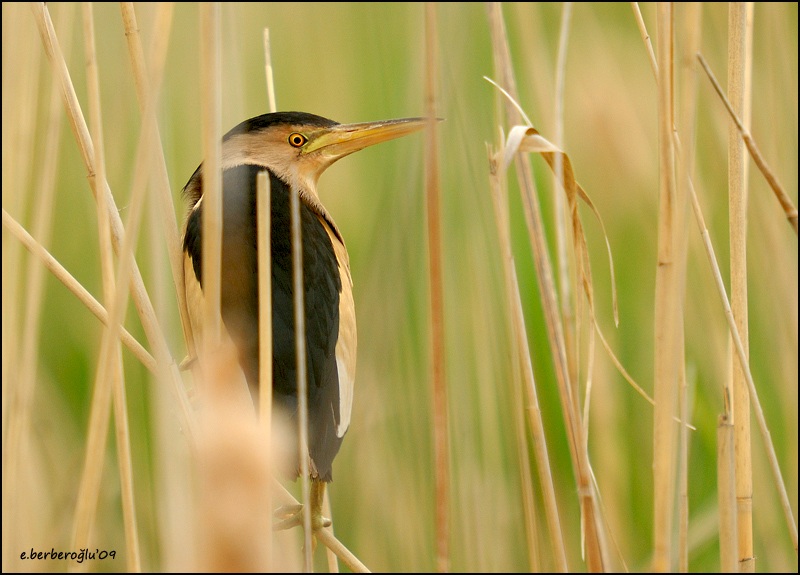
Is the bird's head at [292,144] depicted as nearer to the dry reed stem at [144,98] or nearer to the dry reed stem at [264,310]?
the dry reed stem at [144,98]

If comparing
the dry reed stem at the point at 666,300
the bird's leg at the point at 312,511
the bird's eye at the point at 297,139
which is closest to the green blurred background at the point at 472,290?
the bird's eye at the point at 297,139

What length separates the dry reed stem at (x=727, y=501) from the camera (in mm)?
959

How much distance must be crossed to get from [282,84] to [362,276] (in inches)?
22.5

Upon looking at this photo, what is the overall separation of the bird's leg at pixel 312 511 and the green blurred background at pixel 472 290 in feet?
1.08

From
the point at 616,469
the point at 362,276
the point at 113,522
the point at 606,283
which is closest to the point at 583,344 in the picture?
the point at 606,283

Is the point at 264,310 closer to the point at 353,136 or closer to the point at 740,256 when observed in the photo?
the point at 740,256

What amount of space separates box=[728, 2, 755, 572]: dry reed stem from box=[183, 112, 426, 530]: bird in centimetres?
50

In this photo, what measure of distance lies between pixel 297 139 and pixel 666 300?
1070 mm

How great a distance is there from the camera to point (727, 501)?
979 millimetres

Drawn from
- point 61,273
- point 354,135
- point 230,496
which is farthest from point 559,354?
point 354,135

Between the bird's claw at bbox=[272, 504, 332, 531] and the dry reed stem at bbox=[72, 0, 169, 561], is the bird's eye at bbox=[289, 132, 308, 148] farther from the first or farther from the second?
the dry reed stem at bbox=[72, 0, 169, 561]

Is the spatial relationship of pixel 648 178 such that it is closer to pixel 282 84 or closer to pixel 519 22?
pixel 519 22

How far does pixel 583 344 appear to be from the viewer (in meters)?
2.37

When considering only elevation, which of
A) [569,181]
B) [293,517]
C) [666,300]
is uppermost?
[569,181]
